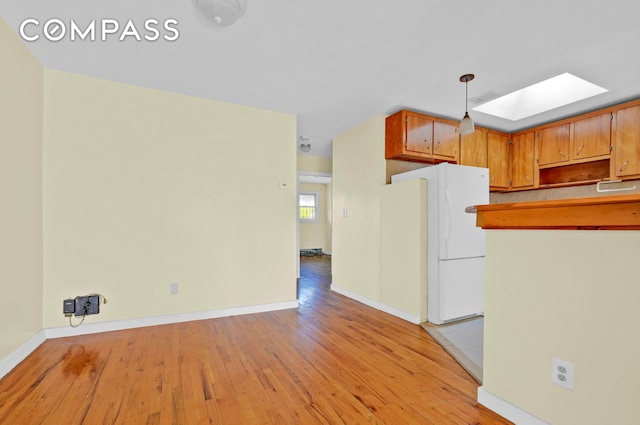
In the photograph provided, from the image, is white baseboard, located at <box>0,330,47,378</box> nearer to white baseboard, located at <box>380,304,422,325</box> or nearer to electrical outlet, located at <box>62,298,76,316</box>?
electrical outlet, located at <box>62,298,76,316</box>

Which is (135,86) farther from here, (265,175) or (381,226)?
(381,226)

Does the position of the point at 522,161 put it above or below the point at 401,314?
above

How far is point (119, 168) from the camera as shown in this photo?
2928 mm

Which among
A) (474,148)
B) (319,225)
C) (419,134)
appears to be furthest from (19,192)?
(319,225)

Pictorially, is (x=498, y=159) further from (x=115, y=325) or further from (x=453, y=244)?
(x=115, y=325)

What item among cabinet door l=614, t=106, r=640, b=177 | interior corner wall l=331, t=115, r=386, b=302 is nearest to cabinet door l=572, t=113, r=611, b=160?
cabinet door l=614, t=106, r=640, b=177

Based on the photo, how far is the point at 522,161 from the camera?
13.8 ft

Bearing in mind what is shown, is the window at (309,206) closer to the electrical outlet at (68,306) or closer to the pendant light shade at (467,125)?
the pendant light shade at (467,125)

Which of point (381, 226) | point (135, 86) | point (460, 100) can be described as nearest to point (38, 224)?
point (135, 86)

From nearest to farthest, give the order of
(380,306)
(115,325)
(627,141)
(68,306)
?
(68,306)
(115,325)
(627,141)
(380,306)

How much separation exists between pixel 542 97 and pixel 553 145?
79cm

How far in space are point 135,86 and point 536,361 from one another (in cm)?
399

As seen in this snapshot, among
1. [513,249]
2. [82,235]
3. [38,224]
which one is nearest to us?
[513,249]

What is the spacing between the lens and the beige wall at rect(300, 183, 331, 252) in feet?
29.2
